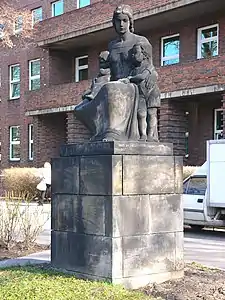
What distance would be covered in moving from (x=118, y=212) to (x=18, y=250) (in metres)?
4.33

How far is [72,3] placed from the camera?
31031mm

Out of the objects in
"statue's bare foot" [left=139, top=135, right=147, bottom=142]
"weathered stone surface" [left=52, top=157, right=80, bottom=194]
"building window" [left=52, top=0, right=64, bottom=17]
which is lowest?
"weathered stone surface" [left=52, top=157, right=80, bottom=194]

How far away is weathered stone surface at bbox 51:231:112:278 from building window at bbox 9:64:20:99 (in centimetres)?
2760

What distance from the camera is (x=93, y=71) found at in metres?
30.1

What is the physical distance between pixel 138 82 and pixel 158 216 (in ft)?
5.73

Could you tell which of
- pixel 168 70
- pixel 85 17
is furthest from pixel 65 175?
pixel 85 17

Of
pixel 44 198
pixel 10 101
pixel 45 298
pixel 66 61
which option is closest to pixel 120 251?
pixel 45 298

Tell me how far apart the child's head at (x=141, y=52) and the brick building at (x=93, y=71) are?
12698 mm

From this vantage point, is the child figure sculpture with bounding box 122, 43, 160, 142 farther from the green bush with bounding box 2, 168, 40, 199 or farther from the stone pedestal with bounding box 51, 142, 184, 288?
the green bush with bounding box 2, 168, 40, 199

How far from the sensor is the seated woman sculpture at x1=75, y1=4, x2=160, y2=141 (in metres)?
7.35

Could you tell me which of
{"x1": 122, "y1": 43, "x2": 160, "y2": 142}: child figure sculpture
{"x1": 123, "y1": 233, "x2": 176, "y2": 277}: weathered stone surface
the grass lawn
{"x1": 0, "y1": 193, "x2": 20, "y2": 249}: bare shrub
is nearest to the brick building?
{"x1": 0, "y1": 193, "x2": 20, "y2": 249}: bare shrub

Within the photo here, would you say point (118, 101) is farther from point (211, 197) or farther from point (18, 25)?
point (18, 25)

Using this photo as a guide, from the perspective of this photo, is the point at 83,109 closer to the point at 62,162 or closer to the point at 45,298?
the point at 62,162

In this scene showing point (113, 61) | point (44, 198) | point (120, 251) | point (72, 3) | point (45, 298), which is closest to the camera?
point (45, 298)
